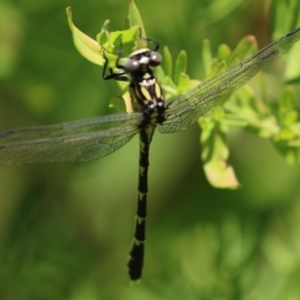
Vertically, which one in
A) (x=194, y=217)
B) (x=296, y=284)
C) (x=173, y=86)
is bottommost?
(x=296, y=284)

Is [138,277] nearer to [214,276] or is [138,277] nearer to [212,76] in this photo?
[214,276]

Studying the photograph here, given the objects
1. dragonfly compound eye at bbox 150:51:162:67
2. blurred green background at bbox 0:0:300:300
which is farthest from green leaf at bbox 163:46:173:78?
blurred green background at bbox 0:0:300:300

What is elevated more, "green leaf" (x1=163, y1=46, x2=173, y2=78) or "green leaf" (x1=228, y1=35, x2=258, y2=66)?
"green leaf" (x1=228, y1=35, x2=258, y2=66)

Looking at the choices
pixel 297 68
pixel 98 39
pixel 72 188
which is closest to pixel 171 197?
pixel 72 188

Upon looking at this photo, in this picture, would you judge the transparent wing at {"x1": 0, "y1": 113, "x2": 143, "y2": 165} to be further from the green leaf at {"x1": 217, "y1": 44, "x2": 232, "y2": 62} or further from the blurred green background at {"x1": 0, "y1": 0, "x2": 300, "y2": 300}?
the blurred green background at {"x1": 0, "y1": 0, "x2": 300, "y2": 300}

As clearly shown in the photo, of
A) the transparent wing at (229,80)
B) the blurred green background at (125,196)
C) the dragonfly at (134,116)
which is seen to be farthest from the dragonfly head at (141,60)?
the blurred green background at (125,196)

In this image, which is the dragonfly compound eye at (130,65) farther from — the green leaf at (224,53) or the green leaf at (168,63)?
the green leaf at (224,53)

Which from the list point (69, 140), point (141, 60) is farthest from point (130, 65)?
point (69, 140)
